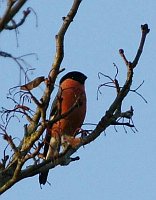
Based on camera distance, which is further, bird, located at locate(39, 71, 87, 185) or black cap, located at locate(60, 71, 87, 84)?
black cap, located at locate(60, 71, 87, 84)

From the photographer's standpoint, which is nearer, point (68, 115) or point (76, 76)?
point (68, 115)

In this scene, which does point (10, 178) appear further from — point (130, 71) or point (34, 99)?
point (130, 71)

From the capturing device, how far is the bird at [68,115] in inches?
167

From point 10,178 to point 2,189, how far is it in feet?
0.90

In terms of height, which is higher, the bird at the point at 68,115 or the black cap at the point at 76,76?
the black cap at the point at 76,76

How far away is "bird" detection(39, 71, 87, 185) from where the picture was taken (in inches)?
167

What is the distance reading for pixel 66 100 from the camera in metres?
6.18

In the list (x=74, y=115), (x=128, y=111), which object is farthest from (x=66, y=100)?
(x=128, y=111)

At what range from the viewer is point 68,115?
4570mm

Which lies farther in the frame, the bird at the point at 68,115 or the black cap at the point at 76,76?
the black cap at the point at 76,76

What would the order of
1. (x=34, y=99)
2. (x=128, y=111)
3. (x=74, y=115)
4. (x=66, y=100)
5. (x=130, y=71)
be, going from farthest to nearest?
(x=74, y=115) → (x=66, y=100) → (x=128, y=111) → (x=130, y=71) → (x=34, y=99)

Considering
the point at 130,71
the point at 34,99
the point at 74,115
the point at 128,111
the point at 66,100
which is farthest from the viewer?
the point at 74,115

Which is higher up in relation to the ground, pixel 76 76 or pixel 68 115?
pixel 76 76

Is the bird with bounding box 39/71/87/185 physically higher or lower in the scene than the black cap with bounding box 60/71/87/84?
lower
